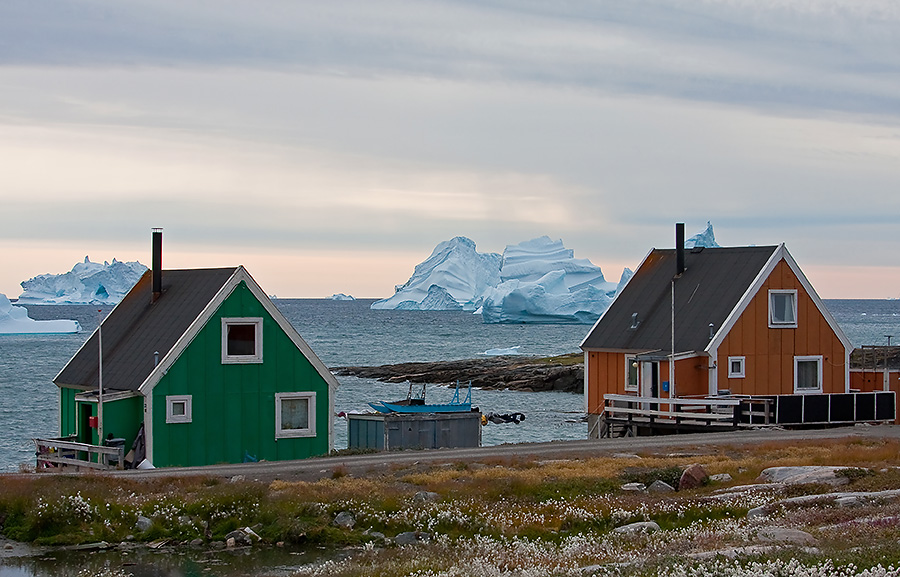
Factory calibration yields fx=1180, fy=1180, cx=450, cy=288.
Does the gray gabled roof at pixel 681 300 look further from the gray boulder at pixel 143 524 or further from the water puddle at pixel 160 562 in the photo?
the gray boulder at pixel 143 524

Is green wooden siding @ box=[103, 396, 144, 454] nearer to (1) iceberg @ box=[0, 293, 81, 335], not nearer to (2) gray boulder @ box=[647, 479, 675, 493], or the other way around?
(2) gray boulder @ box=[647, 479, 675, 493]

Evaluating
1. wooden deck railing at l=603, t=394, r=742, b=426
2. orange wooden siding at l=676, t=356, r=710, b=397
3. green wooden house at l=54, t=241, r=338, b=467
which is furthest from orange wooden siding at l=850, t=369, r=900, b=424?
green wooden house at l=54, t=241, r=338, b=467

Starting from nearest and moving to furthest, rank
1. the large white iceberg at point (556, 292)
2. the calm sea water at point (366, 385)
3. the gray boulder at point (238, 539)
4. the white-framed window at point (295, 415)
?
the gray boulder at point (238, 539)
the white-framed window at point (295, 415)
the calm sea water at point (366, 385)
the large white iceberg at point (556, 292)

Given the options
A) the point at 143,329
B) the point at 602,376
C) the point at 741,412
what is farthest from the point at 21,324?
the point at 741,412

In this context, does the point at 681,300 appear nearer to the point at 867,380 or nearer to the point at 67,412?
the point at 867,380

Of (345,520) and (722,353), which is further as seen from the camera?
(722,353)

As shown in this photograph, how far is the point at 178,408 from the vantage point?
33.6m

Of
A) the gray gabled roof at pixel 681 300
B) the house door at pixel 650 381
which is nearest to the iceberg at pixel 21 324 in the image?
the gray gabled roof at pixel 681 300

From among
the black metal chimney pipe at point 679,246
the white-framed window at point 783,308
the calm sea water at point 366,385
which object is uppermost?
the black metal chimney pipe at point 679,246

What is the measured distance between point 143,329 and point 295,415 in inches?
211

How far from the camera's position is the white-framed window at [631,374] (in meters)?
43.4

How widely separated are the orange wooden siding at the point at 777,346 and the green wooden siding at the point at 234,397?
13756mm

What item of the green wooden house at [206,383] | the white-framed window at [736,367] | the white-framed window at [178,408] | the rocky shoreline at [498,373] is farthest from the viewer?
the rocky shoreline at [498,373]

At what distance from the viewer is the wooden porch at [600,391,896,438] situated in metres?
39.2
